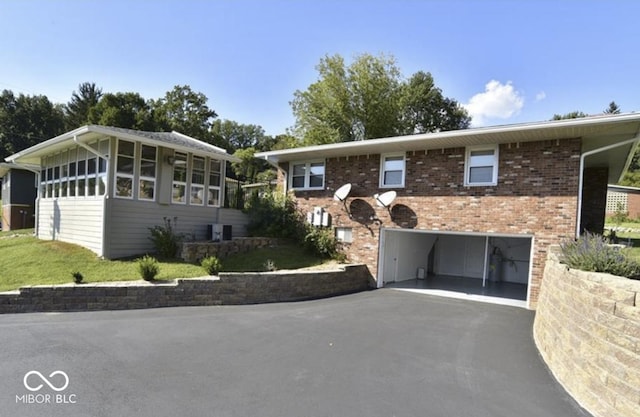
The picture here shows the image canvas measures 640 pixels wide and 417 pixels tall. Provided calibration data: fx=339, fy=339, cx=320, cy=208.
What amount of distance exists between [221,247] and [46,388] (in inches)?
281

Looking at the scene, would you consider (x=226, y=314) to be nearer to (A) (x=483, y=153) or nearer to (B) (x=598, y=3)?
(A) (x=483, y=153)

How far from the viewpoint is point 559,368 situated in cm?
448

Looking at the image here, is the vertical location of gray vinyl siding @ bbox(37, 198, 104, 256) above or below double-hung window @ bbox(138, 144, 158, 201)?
below

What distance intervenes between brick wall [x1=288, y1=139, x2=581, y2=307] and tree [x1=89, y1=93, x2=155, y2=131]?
2279cm

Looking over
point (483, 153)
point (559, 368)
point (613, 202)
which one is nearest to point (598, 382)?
point (559, 368)

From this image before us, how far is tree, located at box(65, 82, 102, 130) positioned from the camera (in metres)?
34.8

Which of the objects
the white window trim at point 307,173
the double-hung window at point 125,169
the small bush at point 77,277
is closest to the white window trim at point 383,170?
the white window trim at point 307,173

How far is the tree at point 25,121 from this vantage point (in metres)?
33.8

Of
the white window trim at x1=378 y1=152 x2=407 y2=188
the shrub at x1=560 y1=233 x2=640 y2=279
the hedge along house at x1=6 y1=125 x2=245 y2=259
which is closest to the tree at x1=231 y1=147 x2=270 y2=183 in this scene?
the hedge along house at x1=6 y1=125 x2=245 y2=259

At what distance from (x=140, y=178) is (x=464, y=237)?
12.4 meters

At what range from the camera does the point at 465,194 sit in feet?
31.4

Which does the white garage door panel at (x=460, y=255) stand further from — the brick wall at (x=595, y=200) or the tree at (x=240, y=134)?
the tree at (x=240, y=134)

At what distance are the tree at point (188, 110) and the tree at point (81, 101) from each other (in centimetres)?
663

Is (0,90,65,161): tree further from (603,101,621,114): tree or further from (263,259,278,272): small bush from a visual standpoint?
(603,101,621,114): tree
